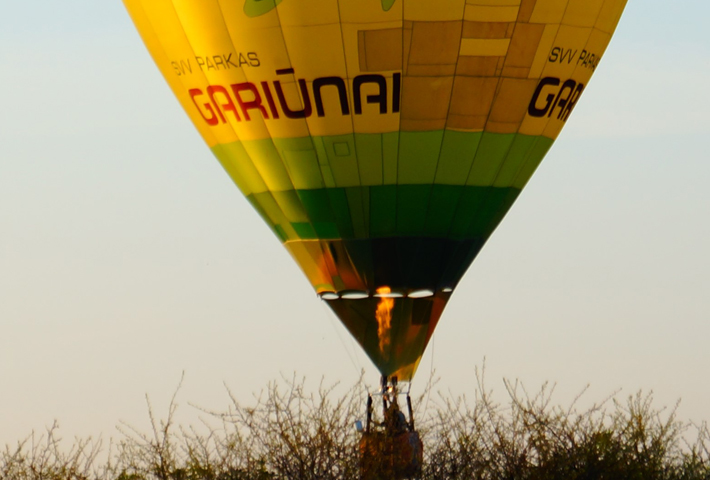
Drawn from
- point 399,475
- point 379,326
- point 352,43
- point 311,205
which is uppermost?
point 352,43

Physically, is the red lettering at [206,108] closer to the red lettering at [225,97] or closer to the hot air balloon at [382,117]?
the hot air balloon at [382,117]

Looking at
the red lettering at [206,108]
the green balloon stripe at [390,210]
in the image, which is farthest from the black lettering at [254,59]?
the green balloon stripe at [390,210]

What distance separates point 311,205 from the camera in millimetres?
20188

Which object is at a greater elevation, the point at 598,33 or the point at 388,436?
the point at 598,33

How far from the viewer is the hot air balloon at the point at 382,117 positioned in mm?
19297

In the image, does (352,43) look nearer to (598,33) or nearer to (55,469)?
(598,33)

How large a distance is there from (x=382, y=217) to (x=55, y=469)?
15.4 ft

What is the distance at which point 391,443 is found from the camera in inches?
772

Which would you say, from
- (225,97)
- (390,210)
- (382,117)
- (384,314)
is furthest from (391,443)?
(225,97)

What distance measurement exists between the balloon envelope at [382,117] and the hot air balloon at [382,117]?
0.02m

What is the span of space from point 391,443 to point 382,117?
3708 millimetres

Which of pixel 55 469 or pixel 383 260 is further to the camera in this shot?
pixel 383 260

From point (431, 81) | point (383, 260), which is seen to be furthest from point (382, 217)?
point (431, 81)

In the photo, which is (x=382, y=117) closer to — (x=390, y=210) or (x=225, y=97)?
(x=390, y=210)
